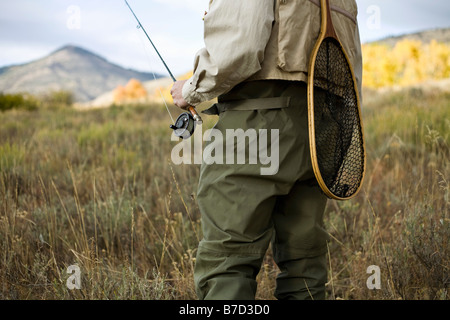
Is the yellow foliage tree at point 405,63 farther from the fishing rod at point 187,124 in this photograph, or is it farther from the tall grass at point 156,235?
the fishing rod at point 187,124

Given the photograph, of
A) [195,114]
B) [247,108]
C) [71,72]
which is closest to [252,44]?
[247,108]

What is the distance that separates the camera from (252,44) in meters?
1.46

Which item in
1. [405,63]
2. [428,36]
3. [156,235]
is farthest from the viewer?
[428,36]

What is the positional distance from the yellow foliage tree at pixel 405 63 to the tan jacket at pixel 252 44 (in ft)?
123

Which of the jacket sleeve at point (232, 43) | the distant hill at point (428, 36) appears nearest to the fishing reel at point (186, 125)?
the jacket sleeve at point (232, 43)

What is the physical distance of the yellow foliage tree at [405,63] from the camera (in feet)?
123

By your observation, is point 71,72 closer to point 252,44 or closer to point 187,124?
point 187,124

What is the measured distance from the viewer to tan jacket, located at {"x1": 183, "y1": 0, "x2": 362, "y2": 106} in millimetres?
1469

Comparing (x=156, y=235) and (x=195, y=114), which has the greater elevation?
(x=195, y=114)

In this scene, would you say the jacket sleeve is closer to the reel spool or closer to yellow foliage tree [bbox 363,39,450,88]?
the reel spool

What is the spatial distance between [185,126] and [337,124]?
0.70 meters

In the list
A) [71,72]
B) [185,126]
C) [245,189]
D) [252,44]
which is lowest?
[245,189]

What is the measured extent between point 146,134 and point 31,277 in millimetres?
4536
